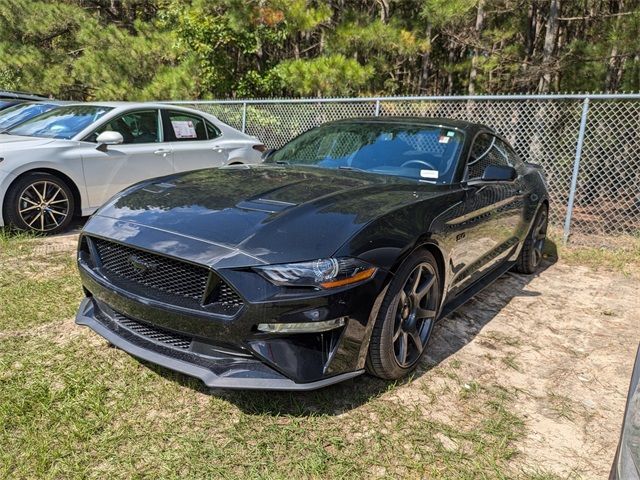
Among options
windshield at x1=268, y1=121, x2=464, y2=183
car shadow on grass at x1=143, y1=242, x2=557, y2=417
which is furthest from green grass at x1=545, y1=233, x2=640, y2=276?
windshield at x1=268, y1=121, x2=464, y2=183

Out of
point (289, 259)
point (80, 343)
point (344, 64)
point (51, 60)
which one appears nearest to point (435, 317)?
point (289, 259)

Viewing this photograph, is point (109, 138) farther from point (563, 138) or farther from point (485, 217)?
point (563, 138)

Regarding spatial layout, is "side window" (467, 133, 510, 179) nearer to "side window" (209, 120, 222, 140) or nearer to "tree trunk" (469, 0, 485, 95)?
"side window" (209, 120, 222, 140)

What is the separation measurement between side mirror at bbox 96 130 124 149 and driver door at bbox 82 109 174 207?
0.34ft

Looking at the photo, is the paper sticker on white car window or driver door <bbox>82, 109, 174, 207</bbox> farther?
the paper sticker on white car window

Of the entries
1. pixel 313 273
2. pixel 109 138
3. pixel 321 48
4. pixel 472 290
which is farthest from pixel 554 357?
pixel 321 48

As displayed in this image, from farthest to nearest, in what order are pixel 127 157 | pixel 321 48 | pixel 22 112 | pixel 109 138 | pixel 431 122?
1. pixel 321 48
2. pixel 22 112
3. pixel 127 157
4. pixel 109 138
5. pixel 431 122

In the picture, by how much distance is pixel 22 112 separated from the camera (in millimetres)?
7051

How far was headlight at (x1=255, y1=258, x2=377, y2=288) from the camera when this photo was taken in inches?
86.4

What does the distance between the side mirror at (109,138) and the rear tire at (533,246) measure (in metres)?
4.38

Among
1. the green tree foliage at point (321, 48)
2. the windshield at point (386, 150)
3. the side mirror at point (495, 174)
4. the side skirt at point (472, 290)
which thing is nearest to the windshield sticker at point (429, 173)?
the windshield at point (386, 150)

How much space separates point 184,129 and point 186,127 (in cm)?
5

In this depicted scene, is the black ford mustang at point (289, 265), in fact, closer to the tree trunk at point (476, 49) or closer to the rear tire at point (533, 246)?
the rear tire at point (533, 246)

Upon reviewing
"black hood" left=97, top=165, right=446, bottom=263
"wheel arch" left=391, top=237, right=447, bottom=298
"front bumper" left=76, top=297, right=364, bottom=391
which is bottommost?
"front bumper" left=76, top=297, right=364, bottom=391
